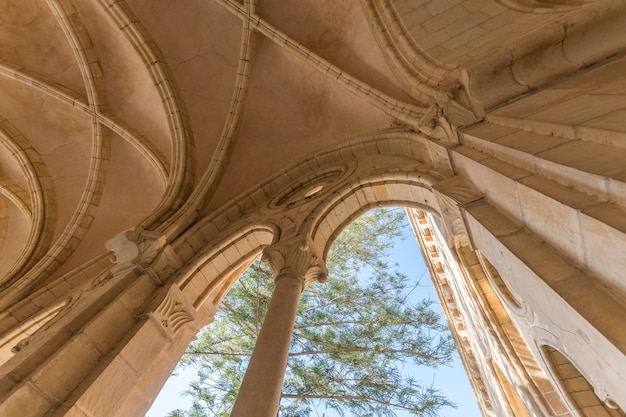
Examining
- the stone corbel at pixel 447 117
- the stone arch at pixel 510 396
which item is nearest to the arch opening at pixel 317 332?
the stone arch at pixel 510 396

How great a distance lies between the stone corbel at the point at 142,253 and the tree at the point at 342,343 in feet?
8.18

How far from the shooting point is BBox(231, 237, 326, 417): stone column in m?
2.94

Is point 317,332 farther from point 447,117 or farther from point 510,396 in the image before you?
point 447,117

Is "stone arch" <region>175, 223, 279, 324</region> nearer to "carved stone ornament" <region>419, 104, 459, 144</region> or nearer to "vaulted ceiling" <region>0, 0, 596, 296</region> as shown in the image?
"vaulted ceiling" <region>0, 0, 596, 296</region>

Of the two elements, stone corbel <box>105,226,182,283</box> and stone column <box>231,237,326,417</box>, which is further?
stone corbel <box>105,226,182,283</box>

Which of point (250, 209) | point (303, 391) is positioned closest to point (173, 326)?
point (250, 209)

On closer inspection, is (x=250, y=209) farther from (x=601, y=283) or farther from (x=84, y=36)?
(x=601, y=283)

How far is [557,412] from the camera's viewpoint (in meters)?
4.14

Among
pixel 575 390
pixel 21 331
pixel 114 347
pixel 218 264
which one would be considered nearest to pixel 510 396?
pixel 575 390

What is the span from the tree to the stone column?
2.63 m

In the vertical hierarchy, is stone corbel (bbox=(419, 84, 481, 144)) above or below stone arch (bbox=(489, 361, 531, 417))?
above

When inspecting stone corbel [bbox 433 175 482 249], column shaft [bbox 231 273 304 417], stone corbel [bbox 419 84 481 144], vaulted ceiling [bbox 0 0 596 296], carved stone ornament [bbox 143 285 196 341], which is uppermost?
vaulted ceiling [bbox 0 0 596 296]

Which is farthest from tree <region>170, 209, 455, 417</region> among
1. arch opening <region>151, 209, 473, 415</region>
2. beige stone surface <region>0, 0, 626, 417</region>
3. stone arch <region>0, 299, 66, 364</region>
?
stone arch <region>0, 299, 66, 364</region>

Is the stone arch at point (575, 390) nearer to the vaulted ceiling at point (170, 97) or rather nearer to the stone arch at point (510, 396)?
the stone arch at point (510, 396)
